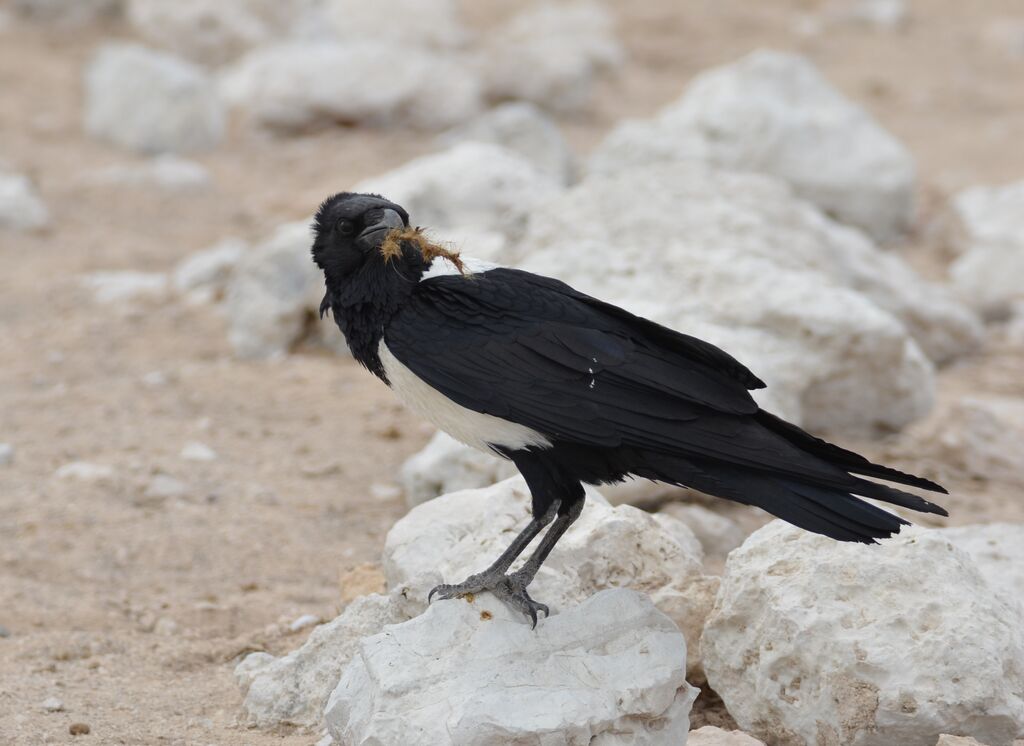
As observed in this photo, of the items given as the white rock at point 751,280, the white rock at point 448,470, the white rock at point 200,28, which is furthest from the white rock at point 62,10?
the white rock at point 448,470

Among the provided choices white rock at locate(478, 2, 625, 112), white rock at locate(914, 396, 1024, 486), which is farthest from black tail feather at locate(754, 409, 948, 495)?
white rock at locate(478, 2, 625, 112)

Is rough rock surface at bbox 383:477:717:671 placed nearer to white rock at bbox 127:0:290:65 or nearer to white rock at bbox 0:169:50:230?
white rock at bbox 0:169:50:230

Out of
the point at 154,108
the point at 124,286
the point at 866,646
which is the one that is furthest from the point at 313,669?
the point at 154,108

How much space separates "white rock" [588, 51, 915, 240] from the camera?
946 centimetres

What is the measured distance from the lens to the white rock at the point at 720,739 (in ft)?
12.5

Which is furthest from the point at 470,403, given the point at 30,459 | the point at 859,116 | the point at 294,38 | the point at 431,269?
the point at 294,38

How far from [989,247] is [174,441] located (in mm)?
5769

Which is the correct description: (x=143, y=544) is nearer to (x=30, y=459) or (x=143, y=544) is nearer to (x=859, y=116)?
(x=30, y=459)

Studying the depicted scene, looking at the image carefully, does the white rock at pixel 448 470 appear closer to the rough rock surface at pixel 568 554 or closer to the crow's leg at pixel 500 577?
the rough rock surface at pixel 568 554

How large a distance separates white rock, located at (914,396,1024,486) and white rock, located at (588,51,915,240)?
2955mm

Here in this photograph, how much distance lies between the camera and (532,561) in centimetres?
410

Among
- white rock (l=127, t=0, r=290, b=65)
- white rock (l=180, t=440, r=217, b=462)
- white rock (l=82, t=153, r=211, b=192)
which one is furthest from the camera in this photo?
white rock (l=127, t=0, r=290, b=65)

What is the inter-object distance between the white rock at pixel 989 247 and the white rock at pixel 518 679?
5944 millimetres

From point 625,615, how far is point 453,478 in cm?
191
